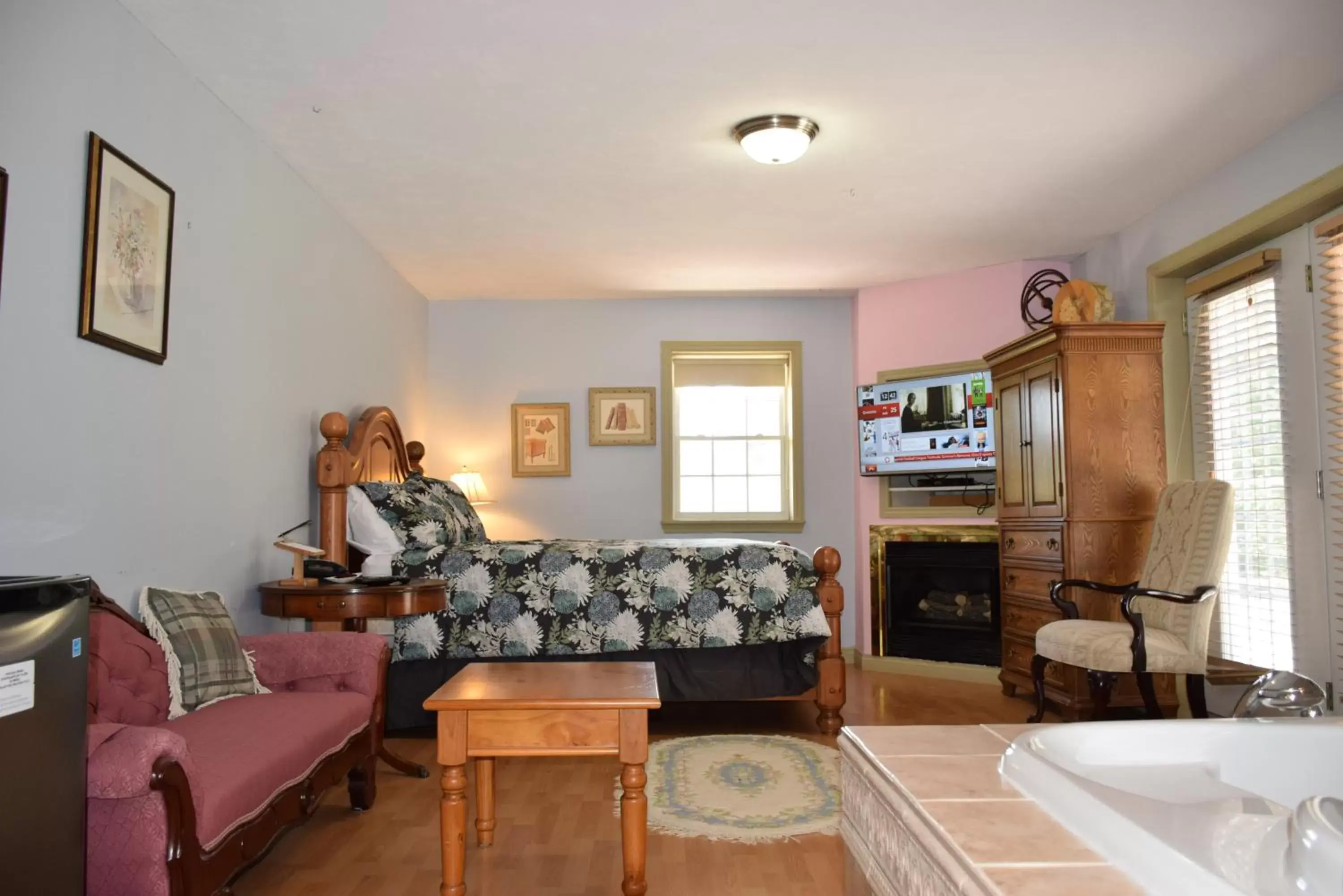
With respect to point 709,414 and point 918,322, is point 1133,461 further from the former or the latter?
point 709,414

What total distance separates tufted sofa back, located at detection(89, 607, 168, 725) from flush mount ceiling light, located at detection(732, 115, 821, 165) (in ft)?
8.77

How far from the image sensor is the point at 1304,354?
374 cm

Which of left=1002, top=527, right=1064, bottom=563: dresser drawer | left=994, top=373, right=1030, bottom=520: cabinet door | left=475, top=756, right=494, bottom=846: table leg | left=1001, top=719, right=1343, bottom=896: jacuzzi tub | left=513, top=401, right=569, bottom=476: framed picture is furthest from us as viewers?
left=513, top=401, right=569, bottom=476: framed picture

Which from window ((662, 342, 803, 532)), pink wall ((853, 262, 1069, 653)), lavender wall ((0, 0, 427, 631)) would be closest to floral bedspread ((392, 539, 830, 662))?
lavender wall ((0, 0, 427, 631))

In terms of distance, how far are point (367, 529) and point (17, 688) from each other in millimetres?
2726

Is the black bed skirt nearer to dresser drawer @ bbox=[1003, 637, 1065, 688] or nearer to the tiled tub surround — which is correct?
dresser drawer @ bbox=[1003, 637, 1065, 688]

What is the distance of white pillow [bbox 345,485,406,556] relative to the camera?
13.6 feet

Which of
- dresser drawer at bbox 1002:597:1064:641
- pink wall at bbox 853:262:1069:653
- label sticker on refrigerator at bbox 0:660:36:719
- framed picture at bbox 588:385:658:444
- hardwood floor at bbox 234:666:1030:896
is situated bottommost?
hardwood floor at bbox 234:666:1030:896

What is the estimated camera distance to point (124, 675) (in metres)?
2.30

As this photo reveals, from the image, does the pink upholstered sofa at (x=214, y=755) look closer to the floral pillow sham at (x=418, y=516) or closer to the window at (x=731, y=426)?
the floral pillow sham at (x=418, y=516)

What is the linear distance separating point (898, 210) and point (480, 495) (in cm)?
325

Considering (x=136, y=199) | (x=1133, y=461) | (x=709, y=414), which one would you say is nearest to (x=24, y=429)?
(x=136, y=199)

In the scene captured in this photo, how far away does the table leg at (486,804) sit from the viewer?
2.71m

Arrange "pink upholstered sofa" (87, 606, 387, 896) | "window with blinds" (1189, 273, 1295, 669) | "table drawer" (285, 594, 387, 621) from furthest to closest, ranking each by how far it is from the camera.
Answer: "window with blinds" (1189, 273, 1295, 669) < "table drawer" (285, 594, 387, 621) < "pink upholstered sofa" (87, 606, 387, 896)
